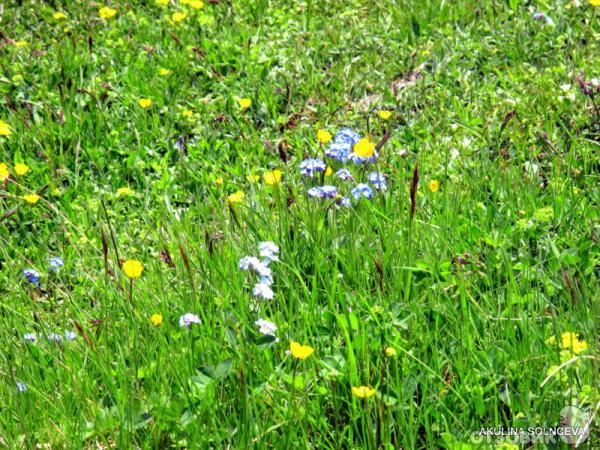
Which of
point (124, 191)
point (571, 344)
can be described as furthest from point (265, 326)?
point (124, 191)

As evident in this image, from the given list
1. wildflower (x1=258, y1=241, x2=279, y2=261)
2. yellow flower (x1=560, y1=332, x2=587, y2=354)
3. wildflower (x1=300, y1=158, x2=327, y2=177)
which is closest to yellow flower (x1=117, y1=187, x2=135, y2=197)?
wildflower (x1=300, y1=158, x2=327, y2=177)

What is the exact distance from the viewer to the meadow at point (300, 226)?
83.6 inches

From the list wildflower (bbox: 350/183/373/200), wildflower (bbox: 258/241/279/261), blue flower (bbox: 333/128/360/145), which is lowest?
wildflower (bbox: 258/241/279/261)

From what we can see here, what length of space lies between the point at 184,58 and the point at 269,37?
0.55 metres

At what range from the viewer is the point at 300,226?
286cm

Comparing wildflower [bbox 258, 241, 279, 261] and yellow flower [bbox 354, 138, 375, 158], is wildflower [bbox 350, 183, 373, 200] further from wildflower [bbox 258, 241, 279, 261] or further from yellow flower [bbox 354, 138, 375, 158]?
wildflower [bbox 258, 241, 279, 261]

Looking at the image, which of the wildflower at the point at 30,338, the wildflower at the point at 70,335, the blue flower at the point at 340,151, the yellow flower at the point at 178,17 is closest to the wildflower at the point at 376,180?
the blue flower at the point at 340,151

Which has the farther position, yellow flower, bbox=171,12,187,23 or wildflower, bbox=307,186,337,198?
yellow flower, bbox=171,12,187,23

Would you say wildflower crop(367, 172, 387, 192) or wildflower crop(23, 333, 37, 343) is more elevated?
wildflower crop(367, 172, 387, 192)

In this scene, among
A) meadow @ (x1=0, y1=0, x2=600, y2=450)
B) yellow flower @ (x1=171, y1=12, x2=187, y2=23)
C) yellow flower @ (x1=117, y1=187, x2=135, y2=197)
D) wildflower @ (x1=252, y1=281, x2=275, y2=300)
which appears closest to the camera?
meadow @ (x1=0, y1=0, x2=600, y2=450)

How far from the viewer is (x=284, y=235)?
2.73 m

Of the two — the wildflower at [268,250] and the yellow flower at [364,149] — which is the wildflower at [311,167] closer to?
the yellow flower at [364,149]

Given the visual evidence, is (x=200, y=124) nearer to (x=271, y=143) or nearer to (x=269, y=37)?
(x=271, y=143)

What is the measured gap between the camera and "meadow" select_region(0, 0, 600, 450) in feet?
6.97
